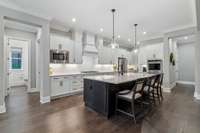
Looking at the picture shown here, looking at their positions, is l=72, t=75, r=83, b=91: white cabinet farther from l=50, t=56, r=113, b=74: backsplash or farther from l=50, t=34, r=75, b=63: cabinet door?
l=50, t=34, r=75, b=63: cabinet door

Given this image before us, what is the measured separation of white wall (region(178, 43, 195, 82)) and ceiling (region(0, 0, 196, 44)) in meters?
3.78

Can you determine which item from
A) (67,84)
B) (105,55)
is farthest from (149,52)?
(67,84)

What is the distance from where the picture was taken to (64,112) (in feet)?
9.95

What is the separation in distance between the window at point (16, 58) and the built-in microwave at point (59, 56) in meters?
4.17

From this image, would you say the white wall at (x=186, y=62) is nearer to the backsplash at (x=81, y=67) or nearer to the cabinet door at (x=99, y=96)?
the backsplash at (x=81, y=67)

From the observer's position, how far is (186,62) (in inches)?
302

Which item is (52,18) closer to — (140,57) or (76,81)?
(76,81)

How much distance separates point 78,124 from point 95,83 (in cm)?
111

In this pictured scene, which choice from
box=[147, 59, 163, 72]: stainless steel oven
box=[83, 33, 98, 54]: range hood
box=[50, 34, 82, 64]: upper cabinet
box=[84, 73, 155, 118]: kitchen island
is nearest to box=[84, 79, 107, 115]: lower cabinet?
box=[84, 73, 155, 118]: kitchen island

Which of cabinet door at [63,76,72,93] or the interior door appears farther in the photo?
the interior door

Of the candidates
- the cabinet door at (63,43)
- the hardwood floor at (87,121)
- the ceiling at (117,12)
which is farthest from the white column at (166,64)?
the cabinet door at (63,43)

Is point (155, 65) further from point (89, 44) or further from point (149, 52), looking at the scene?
point (89, 44)

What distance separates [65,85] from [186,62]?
8.06 meters

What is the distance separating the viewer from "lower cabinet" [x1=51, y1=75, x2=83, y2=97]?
4.20m
